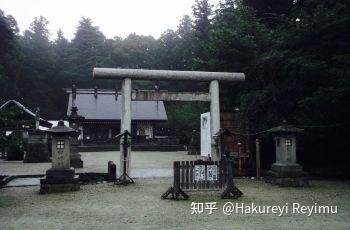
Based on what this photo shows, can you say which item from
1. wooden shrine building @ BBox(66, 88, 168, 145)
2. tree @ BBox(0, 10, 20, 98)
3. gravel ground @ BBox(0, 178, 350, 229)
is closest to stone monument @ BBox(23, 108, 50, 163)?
gravel ground @ BBox(0, 178, 350, 229)

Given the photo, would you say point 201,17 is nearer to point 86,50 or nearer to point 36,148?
point 86,50

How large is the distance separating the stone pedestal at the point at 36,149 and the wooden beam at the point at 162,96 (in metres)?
11.3

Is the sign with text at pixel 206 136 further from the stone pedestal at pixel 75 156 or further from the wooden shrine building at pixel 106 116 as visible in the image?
the wooden shrine building at pixel 106 116

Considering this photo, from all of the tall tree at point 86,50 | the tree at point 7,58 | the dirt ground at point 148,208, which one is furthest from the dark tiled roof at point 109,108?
the dirt ground at point 148,208

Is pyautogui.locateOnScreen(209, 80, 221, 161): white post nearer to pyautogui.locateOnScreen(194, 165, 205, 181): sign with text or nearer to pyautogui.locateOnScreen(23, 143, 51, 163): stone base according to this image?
pyautogui.locateOnScreen(194, 165, 205, 181): sign with text

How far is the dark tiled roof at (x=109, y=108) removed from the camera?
37938mm

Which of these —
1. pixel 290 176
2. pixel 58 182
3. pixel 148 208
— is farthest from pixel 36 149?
pixel 290 176

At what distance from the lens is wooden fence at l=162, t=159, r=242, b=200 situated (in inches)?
380

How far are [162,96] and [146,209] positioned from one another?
268 inches

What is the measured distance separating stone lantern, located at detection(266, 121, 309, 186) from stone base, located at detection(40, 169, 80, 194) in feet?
23.0

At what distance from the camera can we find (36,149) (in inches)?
893

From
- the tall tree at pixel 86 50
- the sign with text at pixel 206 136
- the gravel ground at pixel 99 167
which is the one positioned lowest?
the gravel ground at pixel 99 167

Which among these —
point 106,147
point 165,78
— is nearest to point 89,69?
point 106,147

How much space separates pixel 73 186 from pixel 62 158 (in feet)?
3.41
